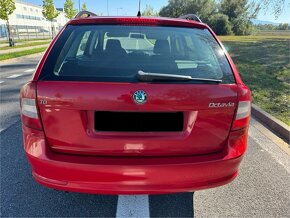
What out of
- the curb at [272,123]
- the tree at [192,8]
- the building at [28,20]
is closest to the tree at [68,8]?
the building at [28,20]

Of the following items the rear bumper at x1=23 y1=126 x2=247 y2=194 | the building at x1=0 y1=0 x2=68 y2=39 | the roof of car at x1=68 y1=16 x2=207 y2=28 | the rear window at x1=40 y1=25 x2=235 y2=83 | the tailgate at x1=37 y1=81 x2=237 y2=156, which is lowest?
the building at x1=0 y1=0 x2=68 y2=39

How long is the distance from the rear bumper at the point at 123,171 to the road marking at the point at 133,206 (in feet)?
1.65

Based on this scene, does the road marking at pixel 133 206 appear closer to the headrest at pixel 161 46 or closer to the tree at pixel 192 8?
the headrest at pixel 161 46

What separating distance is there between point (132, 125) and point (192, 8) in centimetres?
6743

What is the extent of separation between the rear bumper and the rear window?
57 cm

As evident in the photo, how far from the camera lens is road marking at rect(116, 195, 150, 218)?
2.59m

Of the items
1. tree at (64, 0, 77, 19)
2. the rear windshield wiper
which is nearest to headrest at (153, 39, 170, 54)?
the rear windshield wiper

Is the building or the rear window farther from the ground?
the rear window

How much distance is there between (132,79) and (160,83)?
7.8 inches

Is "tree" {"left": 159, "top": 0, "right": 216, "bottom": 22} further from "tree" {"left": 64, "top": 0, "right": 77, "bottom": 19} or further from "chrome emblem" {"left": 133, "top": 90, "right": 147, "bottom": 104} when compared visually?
"chrome emblem" {"left": 133, "top": 90, "right": 147, "bottom": 104}

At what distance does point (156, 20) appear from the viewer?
8.81ft

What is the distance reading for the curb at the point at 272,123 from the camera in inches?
178

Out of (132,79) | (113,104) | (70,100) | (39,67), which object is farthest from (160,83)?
(39,67)

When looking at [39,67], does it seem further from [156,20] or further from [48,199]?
[48,199]
